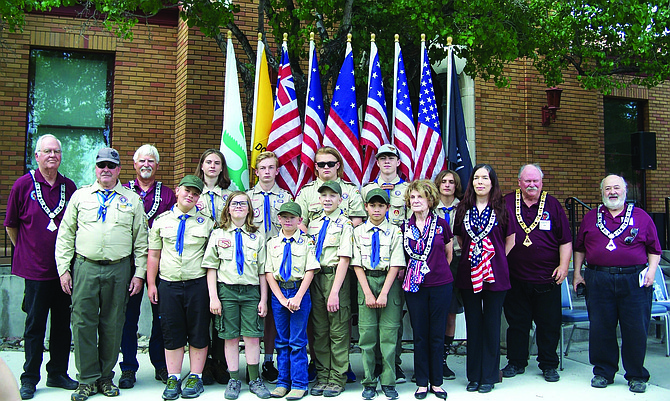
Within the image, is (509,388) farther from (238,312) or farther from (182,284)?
(182,284)

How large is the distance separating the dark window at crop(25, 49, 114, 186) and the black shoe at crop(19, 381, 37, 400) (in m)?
4.40

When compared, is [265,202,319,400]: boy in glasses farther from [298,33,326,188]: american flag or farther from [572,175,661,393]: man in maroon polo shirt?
[572,175,661,393]: man in maroon polo shirt

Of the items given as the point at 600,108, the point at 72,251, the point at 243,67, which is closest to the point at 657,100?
the point at 600,108

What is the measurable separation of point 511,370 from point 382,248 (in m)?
1.91

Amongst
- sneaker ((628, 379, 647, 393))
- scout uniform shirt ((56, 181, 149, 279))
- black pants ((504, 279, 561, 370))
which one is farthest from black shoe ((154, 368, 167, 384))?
sneaker ((628, 379, 647, 393))

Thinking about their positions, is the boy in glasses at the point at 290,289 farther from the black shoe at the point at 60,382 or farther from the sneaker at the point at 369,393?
the black shoe at the point at 60,382

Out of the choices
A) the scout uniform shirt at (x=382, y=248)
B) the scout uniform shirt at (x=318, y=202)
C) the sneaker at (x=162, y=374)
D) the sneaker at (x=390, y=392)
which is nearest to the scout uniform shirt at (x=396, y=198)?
the scout uniform shirt at (x=318, y=202)

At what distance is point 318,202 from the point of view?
533 centimetres

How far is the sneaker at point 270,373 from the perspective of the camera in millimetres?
5133

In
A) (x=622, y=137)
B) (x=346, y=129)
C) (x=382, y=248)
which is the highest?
(x=622, y=137)

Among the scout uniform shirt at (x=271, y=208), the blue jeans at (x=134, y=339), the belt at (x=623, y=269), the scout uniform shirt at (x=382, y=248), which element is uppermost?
the scout uniform shirt at (x=271, y=208)

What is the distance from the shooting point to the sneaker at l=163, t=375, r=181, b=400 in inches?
179

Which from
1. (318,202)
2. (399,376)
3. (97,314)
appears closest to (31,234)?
(97,314)

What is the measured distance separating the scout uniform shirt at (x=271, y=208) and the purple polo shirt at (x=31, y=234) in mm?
1717
